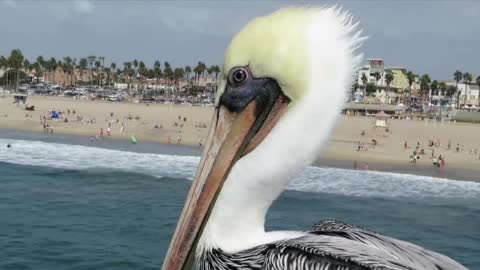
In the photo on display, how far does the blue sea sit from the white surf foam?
0.14 feet

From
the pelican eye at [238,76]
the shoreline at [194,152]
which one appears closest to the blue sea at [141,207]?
the shoreline at [194,152]

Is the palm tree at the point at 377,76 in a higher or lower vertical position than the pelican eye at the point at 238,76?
higher

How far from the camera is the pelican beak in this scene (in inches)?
91.4

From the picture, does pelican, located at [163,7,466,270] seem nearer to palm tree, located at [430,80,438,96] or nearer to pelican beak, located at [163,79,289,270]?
pelican beak, located at [163,79,289,270]

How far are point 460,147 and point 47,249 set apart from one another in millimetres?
32685

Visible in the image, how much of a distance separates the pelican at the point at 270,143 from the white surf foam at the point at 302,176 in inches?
669

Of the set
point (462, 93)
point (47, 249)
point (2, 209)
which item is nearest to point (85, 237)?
point (47, 249)

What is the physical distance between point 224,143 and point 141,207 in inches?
516

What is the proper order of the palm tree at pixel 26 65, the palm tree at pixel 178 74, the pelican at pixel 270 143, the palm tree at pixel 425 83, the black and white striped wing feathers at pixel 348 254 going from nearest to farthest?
the black and white striped wing feathers at pixel 348 254 → the pelican at pixel 270 143 → the palm tree at pixel 425 83 → the palm tree at pixel 178 74 → the palm tree at pixel 26 65

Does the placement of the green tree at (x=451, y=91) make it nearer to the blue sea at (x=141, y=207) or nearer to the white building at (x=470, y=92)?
the white building at (x=470, y=92)

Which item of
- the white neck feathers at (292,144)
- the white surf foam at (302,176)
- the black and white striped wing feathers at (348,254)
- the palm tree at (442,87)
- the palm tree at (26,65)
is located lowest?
the white surf foam at (302,176)

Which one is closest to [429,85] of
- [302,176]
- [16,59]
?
[16,59]

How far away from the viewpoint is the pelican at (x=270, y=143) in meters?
2.30

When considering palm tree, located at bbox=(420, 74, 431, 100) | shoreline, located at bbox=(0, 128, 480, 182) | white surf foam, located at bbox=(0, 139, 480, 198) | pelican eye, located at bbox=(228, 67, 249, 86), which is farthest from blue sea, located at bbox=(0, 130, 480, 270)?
palm tree, located at bbox=(420, 74, 431, 100)
